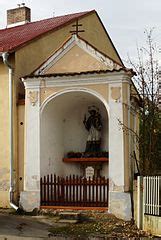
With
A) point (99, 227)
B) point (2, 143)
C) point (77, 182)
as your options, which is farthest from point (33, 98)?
point (99, 227)

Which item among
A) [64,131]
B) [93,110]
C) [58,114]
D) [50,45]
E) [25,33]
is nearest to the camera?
[93,110]

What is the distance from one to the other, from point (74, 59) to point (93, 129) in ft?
8.24

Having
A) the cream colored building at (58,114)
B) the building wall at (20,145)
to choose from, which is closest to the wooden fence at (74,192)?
the cream colored building at (58,114)

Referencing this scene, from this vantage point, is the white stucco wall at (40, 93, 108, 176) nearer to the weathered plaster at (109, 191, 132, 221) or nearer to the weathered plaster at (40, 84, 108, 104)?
the weathered plaster at (40, 84, 108, 104)

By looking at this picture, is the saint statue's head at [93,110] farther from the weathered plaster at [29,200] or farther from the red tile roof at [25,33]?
the weathered plaster at [29,200]

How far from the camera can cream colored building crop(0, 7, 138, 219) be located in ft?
42.2

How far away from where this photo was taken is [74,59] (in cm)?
1414

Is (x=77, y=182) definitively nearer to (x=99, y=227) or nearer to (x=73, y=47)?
(x=99, y=227)

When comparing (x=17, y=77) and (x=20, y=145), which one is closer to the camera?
(x=20, y=145)

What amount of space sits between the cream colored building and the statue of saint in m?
0.23

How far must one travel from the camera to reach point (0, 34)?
1997cm

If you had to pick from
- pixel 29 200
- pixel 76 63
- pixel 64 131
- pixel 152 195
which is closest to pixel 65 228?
pixel 152 195

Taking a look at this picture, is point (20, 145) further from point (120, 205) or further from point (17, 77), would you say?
point (120, 205)

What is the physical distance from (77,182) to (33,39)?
5925mm
